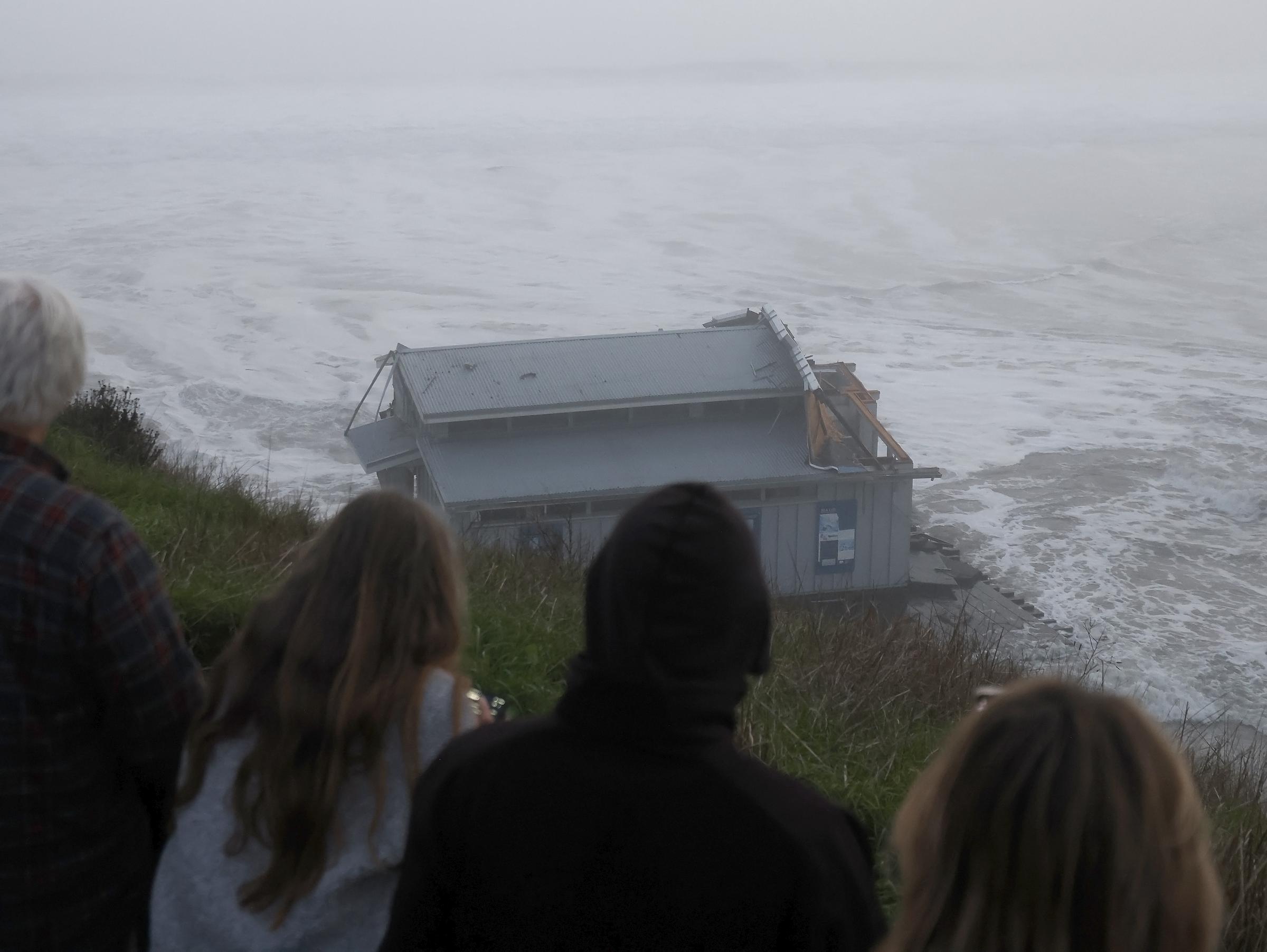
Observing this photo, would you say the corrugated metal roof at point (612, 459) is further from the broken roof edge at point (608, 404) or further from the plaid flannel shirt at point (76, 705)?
the plaid flannel shirt at point (76, 705)

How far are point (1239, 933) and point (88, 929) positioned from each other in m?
2.42

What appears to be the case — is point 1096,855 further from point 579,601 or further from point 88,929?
point 579,601

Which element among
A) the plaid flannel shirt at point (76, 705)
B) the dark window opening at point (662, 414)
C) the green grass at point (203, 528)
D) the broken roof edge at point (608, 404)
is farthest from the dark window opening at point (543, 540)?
the plaid flannel shirt at point (76, 705)

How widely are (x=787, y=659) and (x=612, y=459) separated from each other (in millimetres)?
10053

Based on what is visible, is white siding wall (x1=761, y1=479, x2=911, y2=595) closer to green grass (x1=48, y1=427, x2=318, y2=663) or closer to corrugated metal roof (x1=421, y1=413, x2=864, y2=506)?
corrugated metal roof (x1=421, y1=413, x2=864, y2=506)

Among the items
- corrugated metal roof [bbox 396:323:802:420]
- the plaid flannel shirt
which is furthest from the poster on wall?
the plaid flannel shirt

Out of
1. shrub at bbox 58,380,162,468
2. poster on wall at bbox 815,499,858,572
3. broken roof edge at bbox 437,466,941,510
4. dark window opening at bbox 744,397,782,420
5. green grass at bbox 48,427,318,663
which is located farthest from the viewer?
dark window opening at bbox 744,397,782,420

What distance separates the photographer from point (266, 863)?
5.52 ft

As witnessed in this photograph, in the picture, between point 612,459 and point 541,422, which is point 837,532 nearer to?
point 612,459

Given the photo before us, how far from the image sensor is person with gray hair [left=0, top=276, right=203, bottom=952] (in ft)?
5.49

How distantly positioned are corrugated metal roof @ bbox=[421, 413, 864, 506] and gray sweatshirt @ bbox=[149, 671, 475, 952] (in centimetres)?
1169

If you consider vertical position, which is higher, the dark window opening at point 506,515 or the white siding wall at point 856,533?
the dark window opening at point 506,515

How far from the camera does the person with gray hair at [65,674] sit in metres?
1.67

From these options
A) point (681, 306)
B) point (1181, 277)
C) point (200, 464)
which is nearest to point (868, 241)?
point (1181, 277)
